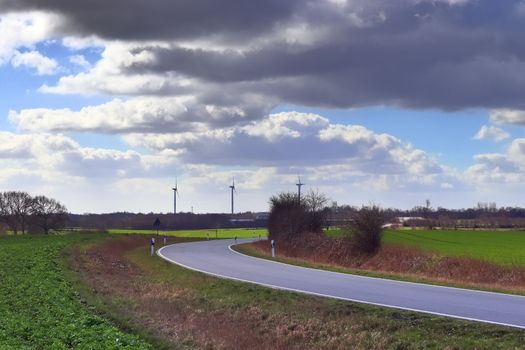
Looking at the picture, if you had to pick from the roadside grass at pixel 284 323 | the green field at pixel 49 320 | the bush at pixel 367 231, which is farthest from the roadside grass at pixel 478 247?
the green field at pixel 49 320

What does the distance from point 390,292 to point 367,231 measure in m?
15.5

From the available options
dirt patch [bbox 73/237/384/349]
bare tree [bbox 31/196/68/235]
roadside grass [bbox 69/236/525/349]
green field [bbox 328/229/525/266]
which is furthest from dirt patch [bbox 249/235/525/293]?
bare tree [bbox 31/196/68/235]

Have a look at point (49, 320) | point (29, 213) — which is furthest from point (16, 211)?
point (49, 320)

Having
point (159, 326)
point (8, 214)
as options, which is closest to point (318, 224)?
→ point (159, 326)

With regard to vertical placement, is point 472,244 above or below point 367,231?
below

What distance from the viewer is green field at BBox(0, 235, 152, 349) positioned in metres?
13.4

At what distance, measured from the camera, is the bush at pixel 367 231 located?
35156 mm

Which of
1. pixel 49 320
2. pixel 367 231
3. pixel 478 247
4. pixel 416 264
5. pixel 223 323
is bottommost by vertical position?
pixel 223 323

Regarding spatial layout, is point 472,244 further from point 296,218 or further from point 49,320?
point 49,320

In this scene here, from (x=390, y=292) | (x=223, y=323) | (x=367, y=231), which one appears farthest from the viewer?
(x=367, y=231)

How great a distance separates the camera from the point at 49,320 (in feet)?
53.2

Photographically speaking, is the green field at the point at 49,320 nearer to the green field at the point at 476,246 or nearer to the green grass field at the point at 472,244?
the green field at the point at 476,246

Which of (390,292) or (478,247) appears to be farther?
(478,247)

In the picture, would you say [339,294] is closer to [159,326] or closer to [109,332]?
[159,326]
